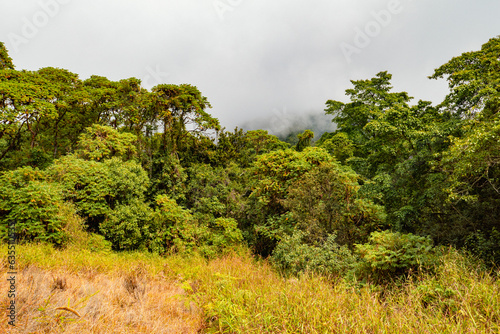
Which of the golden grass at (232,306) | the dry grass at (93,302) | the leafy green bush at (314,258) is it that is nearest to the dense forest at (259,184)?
the leafy green bush at (314,258)

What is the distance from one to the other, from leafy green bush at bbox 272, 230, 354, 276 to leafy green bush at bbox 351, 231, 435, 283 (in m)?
0.48

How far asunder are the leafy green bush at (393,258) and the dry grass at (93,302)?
12.5 feet

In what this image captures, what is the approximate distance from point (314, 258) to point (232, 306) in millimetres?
3054

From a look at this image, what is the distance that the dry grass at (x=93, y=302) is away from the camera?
2.51m

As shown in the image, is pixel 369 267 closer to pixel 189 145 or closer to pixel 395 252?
pixel 395 252

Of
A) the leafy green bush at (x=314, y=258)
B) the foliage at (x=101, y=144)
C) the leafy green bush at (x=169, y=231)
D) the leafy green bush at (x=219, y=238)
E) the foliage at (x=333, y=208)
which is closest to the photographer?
the leafy green bush at (x=314, y=258)

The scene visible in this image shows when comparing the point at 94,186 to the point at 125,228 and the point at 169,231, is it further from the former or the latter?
the point at 169,231

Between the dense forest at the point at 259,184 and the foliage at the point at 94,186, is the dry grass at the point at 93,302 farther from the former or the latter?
the foliage at the point at 94,186

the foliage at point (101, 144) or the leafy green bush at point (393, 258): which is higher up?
the foliage at point (101, 144)

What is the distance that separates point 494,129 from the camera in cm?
441

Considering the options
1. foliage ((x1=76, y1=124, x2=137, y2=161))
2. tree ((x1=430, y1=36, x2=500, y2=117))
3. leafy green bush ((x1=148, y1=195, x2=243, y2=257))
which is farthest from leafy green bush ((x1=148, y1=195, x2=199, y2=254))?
tree ((x1=430, y1=36, x2=500, y2=117))

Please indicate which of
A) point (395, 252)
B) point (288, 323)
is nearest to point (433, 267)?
point (395, 252)

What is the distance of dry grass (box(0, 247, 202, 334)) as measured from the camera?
2.51 meters

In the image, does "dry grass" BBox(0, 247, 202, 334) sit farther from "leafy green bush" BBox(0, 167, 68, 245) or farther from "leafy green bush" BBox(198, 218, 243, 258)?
"leafy green bush" BBox(198, 218, 243, 258)
